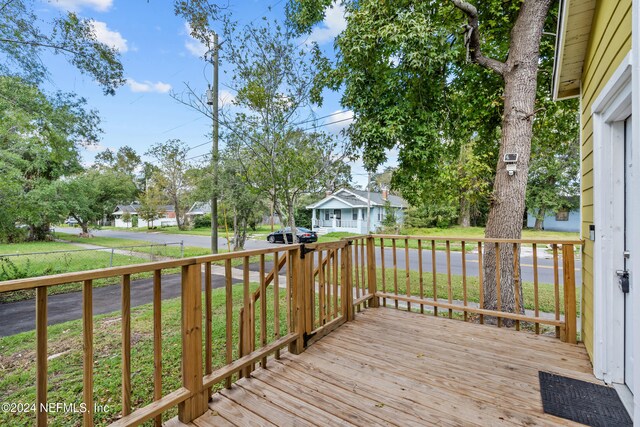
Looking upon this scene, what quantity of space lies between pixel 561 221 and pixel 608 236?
26631mm

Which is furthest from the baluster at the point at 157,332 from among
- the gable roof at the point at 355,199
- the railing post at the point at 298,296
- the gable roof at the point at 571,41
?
the gable roof at the point at 355,199

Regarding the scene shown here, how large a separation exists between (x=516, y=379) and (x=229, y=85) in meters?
6.22

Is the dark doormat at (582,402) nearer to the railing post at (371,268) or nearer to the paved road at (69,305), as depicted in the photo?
the railing post at (371,268)

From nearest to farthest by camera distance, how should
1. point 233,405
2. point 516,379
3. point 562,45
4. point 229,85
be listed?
point 233,405
point 516,379
point 562,45
point 229,85

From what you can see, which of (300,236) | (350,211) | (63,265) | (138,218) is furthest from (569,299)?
(138,218)

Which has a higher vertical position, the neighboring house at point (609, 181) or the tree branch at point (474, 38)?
the tree branch at point (474, 38)

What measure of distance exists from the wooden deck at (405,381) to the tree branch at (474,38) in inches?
130

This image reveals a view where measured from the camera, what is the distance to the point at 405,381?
6.89ft

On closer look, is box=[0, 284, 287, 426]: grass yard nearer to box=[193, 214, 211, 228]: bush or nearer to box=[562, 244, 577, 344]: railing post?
box=[562, 244, 577, 344]: railing post

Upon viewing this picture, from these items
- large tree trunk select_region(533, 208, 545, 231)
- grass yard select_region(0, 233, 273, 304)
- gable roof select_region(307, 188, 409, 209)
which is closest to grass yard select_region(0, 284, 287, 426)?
grass yard select_region(0, 233, 273, 304)

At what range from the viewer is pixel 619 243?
193cm

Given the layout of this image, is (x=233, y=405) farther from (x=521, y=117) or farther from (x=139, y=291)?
(x=139, y=291)

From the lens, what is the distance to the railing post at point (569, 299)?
2670mm

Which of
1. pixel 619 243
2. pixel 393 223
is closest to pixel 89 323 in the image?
pixel 619 243
